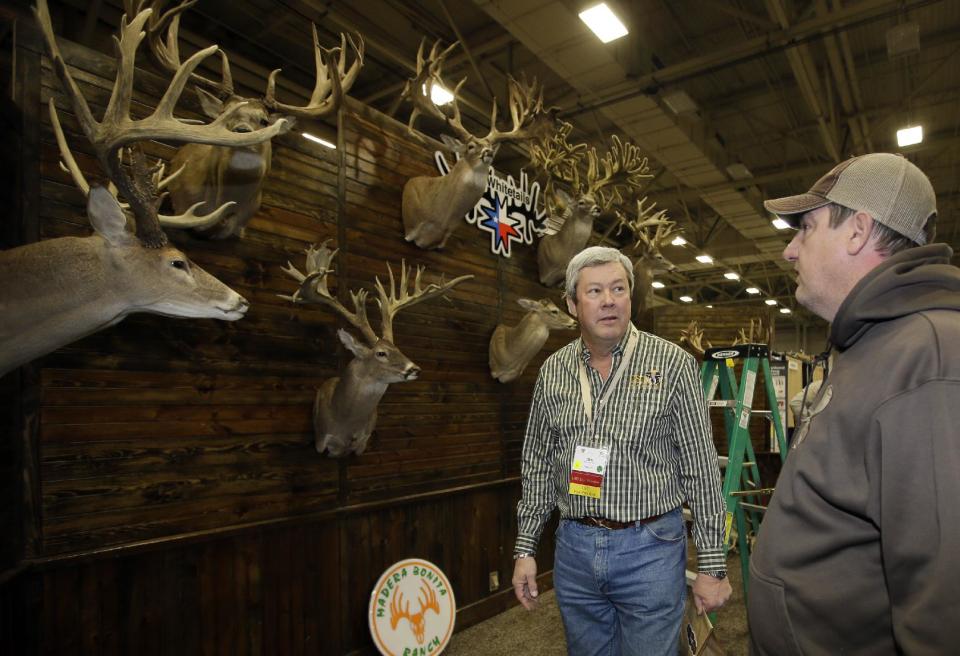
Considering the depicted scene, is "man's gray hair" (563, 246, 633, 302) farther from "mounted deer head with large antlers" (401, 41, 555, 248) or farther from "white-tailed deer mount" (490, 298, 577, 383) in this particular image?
"white-tailed deer mount" (490, 298, 577, 383)

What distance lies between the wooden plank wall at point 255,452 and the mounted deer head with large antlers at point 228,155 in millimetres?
156

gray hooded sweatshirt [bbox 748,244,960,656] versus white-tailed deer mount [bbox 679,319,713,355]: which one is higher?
white-tailed deer mount [bbox 679,319,713,355]

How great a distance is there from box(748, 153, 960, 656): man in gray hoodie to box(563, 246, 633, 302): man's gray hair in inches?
29.3

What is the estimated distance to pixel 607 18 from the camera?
13.6 feet

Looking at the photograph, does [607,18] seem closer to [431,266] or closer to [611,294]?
[431,266]

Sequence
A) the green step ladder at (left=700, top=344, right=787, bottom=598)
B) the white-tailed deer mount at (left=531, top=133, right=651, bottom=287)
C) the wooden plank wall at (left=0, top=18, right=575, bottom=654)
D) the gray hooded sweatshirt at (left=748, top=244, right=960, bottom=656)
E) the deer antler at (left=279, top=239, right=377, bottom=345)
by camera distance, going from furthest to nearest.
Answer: the white-tailed deer mount at (left=531, top=133, right=651, bottom=287), the green step ladder at (left=700, top=344, right=787, bottom=598), the deer antler at (left=279, top=239, right=377, bottom=345), the wooden plank wall at (left=0, top=18, right=575, bottom=654), the gray hooded sweatshirt at (left=748, top=244, right=960, bottom=656)

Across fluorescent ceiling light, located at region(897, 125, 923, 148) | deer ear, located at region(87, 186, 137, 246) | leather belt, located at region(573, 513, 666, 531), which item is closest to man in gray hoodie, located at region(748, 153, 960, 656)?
leather belt, located at region(573, 513, 666, 531)

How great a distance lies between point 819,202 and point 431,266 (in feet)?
9.16

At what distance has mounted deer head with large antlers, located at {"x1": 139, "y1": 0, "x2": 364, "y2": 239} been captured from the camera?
7.77ft

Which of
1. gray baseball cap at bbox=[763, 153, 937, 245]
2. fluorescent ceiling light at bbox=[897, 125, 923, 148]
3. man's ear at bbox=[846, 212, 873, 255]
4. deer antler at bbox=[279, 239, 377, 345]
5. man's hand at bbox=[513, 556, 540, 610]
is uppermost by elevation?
fluorescent ceiling light at bbox=[897, 125, 923, 148]

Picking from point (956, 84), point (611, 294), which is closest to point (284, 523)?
point (611, 294)

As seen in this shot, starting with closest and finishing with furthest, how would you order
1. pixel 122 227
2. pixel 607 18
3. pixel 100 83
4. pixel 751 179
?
1. pixel 122 227
2. pixel 100 83
3. pixel 607 18
4. pixel 751 179

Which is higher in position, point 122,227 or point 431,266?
point 431,266

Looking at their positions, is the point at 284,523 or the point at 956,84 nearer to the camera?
the point at 284,523
